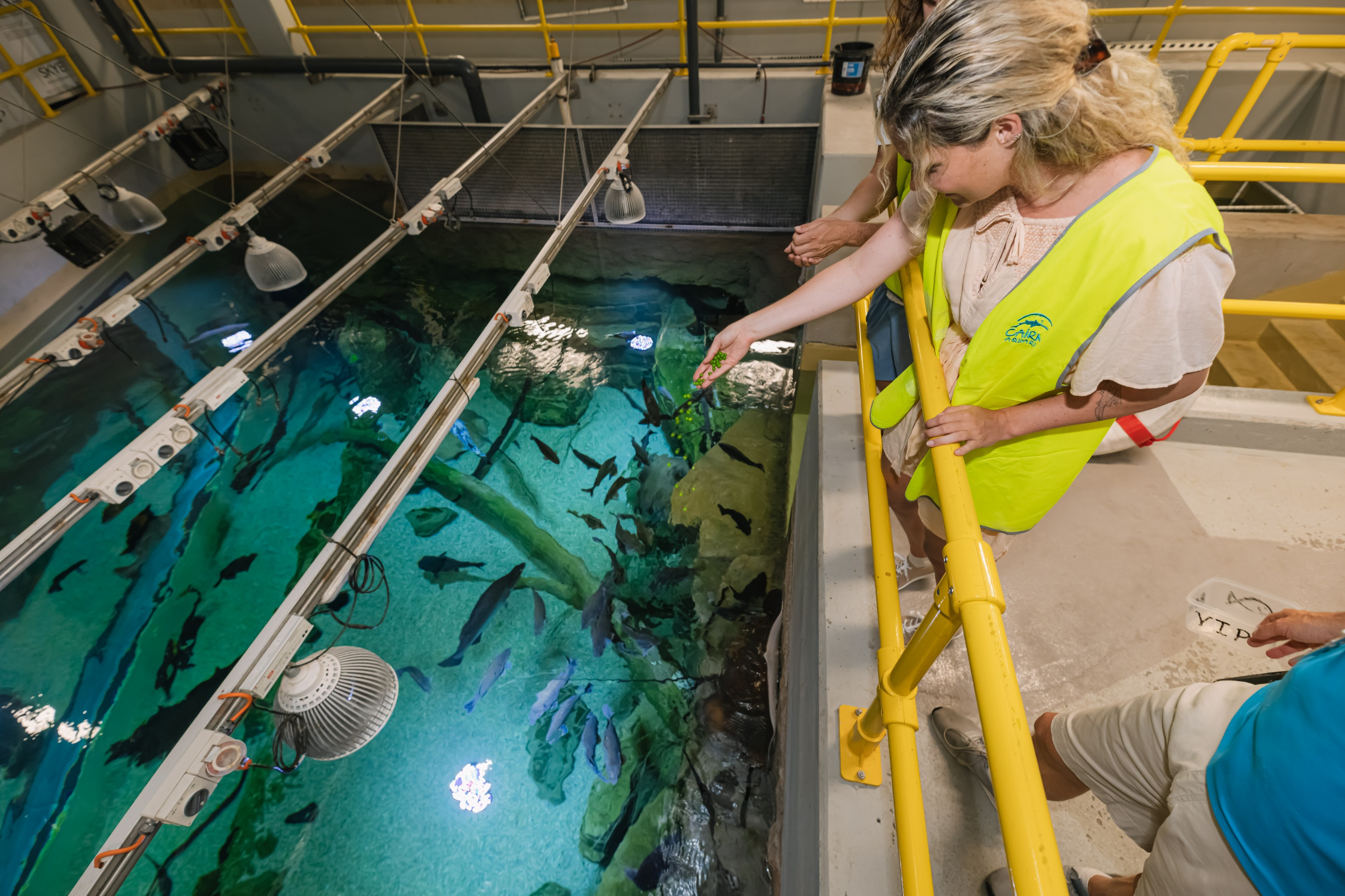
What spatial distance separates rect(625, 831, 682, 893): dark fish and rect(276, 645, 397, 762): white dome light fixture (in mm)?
1682

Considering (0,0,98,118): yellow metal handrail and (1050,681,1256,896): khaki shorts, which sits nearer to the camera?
(1050,681,1256,896): khaki shorts

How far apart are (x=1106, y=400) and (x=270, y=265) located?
437 cm

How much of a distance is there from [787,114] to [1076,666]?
6.14 metres

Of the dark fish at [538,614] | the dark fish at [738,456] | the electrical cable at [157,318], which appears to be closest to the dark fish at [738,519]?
the dark fish at [738,456]

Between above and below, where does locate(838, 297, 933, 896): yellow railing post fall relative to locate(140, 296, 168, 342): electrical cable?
above

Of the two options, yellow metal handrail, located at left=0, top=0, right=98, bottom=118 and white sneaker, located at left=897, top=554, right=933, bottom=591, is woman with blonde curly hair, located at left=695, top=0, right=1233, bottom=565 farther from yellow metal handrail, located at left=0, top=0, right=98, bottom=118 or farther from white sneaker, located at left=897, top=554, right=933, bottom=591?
yellow metal handrail, located at left=0, top=0, right=98, bottom=118

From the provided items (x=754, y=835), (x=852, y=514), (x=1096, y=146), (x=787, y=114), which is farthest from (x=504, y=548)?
(x=787, y=114)

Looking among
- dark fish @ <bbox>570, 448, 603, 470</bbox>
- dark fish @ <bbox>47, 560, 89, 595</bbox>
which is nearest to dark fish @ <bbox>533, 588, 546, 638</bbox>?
dark fish @ <bbox>570, 448, 603, 470</bbox>

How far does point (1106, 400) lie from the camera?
121 centimetres

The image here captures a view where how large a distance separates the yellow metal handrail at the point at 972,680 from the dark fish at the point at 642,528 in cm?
259

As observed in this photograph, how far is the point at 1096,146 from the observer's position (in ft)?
3.23

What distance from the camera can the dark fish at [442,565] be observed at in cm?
380

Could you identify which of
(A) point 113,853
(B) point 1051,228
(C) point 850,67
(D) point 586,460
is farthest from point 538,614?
(C) point 850,67

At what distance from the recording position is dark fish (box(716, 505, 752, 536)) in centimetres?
395
